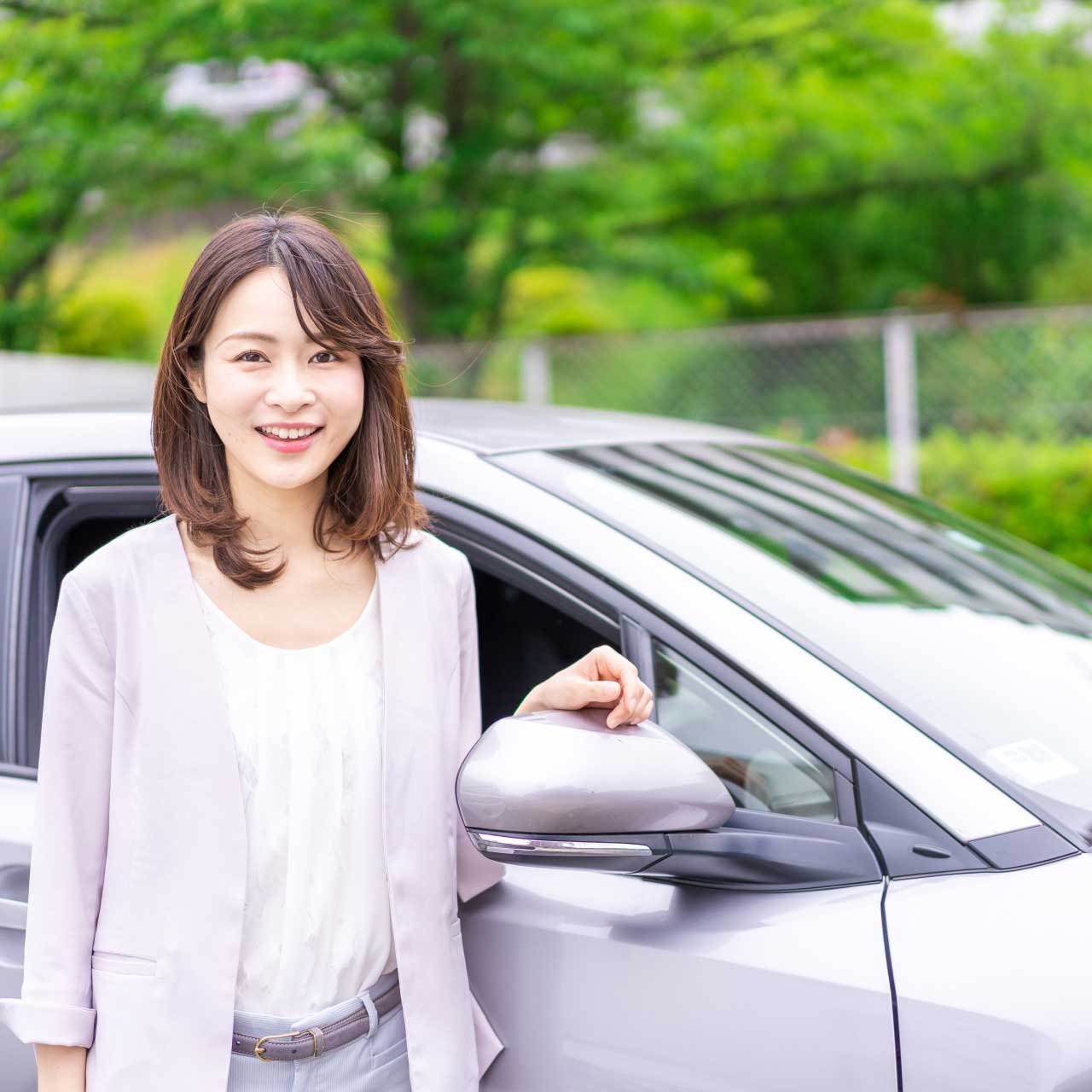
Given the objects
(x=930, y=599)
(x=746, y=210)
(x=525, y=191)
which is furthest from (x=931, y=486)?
(x=930, y=599)

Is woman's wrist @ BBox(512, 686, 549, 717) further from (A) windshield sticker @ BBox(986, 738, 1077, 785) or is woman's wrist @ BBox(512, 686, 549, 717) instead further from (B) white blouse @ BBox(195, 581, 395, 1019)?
(A) windshield sticker @ BBox(986, 738, 1077, 785)

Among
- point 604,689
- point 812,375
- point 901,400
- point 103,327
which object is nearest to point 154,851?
point 604,689

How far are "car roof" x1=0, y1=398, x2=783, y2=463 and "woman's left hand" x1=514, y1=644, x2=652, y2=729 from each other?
493 millimetres

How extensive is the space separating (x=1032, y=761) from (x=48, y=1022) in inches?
47.1

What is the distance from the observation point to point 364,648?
1504mm

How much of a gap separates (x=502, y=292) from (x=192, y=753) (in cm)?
746

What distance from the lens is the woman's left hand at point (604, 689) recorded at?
1.43 m

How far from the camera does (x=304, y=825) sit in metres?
1.44

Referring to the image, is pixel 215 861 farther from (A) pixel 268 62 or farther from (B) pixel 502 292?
(B) pixel 502 292

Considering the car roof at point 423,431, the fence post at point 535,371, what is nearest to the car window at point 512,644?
the car roof at point 423,431

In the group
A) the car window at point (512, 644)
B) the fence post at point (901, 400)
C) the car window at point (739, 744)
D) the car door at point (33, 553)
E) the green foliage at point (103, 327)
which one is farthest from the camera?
the green foliage at point (103, 327)

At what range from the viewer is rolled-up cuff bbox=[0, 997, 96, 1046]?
53.7 inches

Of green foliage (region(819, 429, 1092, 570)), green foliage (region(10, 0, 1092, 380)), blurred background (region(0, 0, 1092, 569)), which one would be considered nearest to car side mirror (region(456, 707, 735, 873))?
blurred background (region(0, 0, 1092, 569))

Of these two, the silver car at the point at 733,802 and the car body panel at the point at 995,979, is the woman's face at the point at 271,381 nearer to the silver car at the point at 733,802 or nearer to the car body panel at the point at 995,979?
the silver car at the point at 733,802
